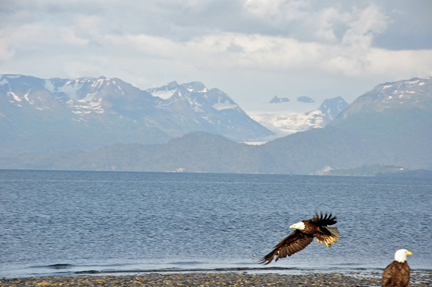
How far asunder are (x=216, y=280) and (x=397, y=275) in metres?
14.2

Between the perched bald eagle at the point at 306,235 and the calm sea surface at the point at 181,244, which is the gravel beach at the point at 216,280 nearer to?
the calm sea surface at the point at 181,244

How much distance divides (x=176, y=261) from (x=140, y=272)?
5.80 m

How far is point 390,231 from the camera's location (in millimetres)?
64688

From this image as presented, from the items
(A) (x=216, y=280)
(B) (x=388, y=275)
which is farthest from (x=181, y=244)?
(B) (x=388, y=275)

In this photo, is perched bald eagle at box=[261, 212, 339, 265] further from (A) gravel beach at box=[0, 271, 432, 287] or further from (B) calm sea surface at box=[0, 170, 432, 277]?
(B) calm sea surface at box=[0, 170, 432, 277]

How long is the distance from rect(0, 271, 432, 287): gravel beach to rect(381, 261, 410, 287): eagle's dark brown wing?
1077 cm

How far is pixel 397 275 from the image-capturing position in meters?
19.7

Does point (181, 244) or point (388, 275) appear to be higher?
point (388, 275)

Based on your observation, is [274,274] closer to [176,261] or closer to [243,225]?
[176,261]

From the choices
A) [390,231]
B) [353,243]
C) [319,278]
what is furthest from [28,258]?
[390,231]

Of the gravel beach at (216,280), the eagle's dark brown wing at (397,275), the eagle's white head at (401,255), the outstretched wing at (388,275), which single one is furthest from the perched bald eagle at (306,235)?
the gravel beach at (216,280)

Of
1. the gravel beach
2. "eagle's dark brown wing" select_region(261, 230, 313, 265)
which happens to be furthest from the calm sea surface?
"eagle's dark brown wing" select_region(261, 230, 313, 265)

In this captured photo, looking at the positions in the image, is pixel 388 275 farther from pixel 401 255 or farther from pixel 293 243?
pixel 293 243

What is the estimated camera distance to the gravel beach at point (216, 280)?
29.9 m
